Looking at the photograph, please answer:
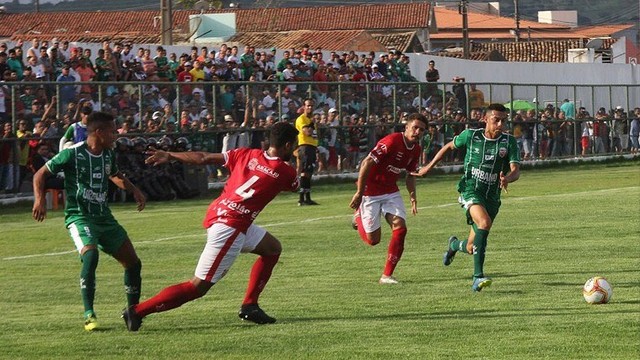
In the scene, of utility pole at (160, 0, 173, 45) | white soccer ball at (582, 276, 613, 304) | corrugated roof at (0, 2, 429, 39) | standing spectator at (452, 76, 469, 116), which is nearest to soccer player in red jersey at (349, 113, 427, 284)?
white soccer ball at (582, 276, 613, 304)

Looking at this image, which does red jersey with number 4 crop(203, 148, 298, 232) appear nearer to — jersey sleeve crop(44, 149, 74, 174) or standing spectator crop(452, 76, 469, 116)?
jersey sleeve crop(44, 149, 74, 174)

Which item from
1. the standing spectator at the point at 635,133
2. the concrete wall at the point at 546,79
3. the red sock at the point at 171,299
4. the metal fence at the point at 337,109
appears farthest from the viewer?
the standing spectator at the point at 635,133

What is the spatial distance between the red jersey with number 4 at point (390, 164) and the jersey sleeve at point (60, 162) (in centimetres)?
429

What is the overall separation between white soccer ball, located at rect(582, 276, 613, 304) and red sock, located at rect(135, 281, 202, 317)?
12.5ft

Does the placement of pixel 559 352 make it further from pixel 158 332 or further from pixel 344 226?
pixel 344 226

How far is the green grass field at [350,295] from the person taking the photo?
34.0ft

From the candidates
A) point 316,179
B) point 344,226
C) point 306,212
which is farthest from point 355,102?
point 344,226

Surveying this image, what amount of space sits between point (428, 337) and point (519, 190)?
20098mm

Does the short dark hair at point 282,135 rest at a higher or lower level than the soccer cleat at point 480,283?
higher

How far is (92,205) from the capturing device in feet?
37.8

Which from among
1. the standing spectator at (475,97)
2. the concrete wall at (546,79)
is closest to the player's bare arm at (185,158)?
the standing spectator at (475,97)

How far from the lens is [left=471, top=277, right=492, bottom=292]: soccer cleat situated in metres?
13.5

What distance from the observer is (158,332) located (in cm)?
1112

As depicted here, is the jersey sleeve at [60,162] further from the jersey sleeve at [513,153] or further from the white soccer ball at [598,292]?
the jersey sleeve at [513,153]
